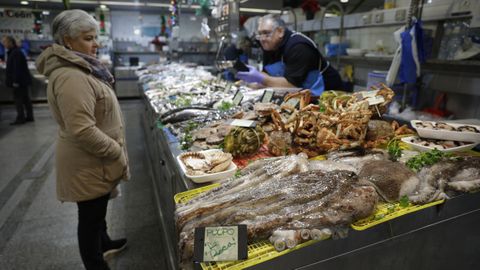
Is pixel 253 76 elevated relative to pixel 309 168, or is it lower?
elevated

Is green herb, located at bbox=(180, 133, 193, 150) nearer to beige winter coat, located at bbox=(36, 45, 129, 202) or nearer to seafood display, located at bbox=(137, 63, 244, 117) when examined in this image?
beige winter coat, located at bbox=(36, 45, 129, 202)

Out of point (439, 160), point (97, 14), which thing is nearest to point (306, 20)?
point (439, 160)

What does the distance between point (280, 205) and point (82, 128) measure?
1390mm

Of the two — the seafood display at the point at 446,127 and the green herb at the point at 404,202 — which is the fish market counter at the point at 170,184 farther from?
the seafood display at the point at 446,127

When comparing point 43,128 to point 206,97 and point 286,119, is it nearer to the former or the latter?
point 206,97

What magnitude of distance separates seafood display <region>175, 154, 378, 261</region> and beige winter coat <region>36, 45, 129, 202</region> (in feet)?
3.50

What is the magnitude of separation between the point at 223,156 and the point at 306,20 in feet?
20.9

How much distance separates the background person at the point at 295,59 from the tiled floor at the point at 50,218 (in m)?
2.38

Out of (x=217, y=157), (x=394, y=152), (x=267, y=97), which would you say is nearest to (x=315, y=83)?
(x=267, y=97)

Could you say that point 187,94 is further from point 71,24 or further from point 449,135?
point 449,135

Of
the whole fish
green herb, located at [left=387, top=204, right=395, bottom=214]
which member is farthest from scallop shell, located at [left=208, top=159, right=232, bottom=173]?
the whole fish

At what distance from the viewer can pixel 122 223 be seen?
3527 millimetres

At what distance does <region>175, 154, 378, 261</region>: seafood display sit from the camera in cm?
114

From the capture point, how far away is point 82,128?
193 cm
